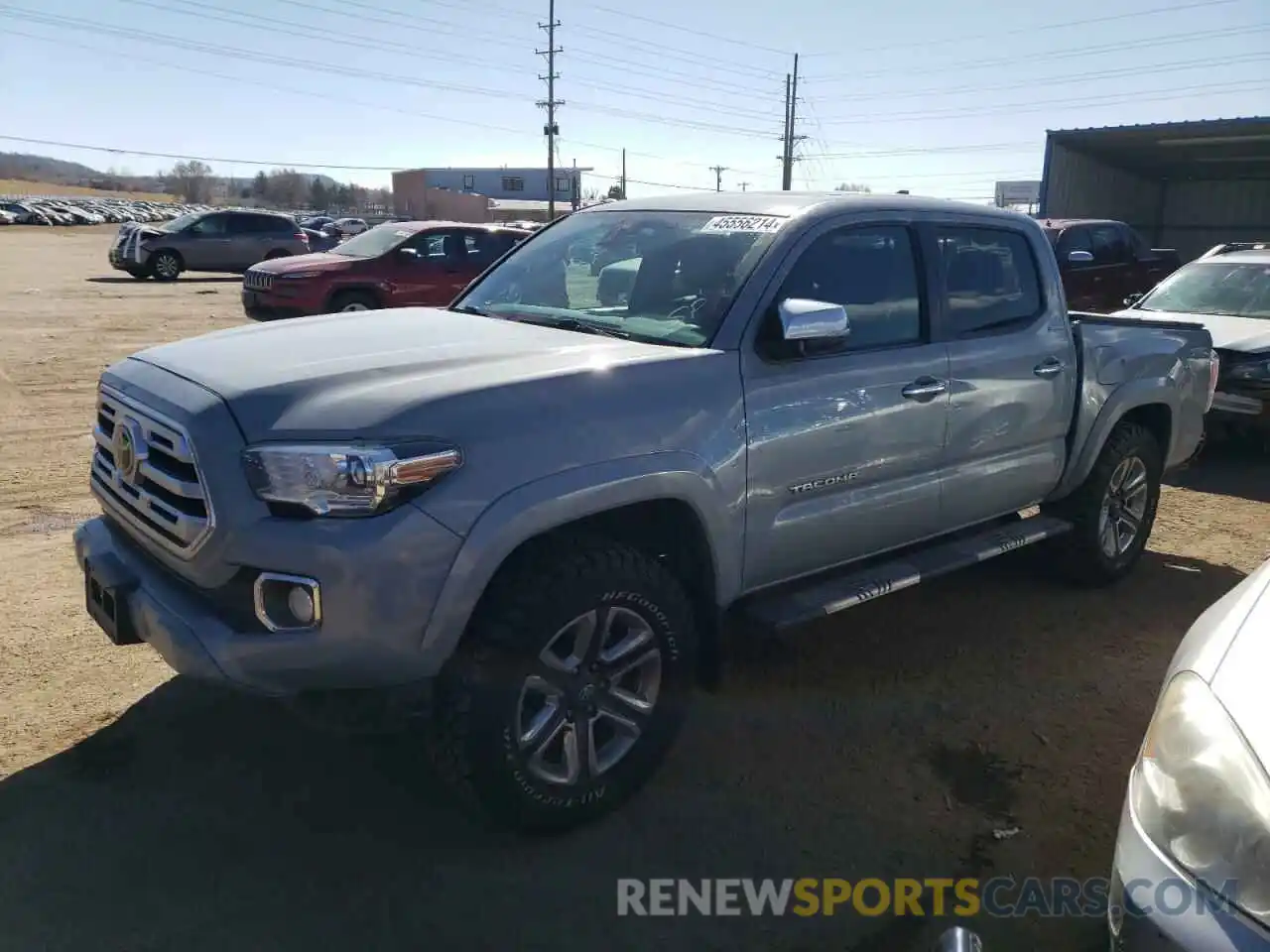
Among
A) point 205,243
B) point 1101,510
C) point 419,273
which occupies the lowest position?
point 1101,510

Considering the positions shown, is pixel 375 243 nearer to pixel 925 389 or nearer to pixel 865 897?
pixel 925 389

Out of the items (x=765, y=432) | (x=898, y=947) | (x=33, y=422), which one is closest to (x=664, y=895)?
(x=898, y=947)

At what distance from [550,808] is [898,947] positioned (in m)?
1.04

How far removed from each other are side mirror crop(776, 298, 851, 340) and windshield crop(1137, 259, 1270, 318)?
747 cm

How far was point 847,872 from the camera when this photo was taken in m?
3.06

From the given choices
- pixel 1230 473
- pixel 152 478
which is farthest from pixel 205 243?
pixel 152 478

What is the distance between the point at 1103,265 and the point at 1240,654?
14.8 m

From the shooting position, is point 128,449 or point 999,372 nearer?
point 128,449

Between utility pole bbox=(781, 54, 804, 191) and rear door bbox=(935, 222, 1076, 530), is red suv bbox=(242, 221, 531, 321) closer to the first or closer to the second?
rear door bbox=(935, 222, 1076, 530)

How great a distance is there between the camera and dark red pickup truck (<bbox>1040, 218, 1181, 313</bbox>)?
14.8 meters

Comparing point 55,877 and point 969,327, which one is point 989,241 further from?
point 55,877

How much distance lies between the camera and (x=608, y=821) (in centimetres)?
326

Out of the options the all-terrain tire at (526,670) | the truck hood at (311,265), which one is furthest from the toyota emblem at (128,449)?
the truck hood at (311,265)

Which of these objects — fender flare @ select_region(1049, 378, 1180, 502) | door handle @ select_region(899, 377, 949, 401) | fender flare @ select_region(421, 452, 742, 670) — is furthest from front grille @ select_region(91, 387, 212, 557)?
fender flare @ select_region(1049, 378, 1180, 502)
